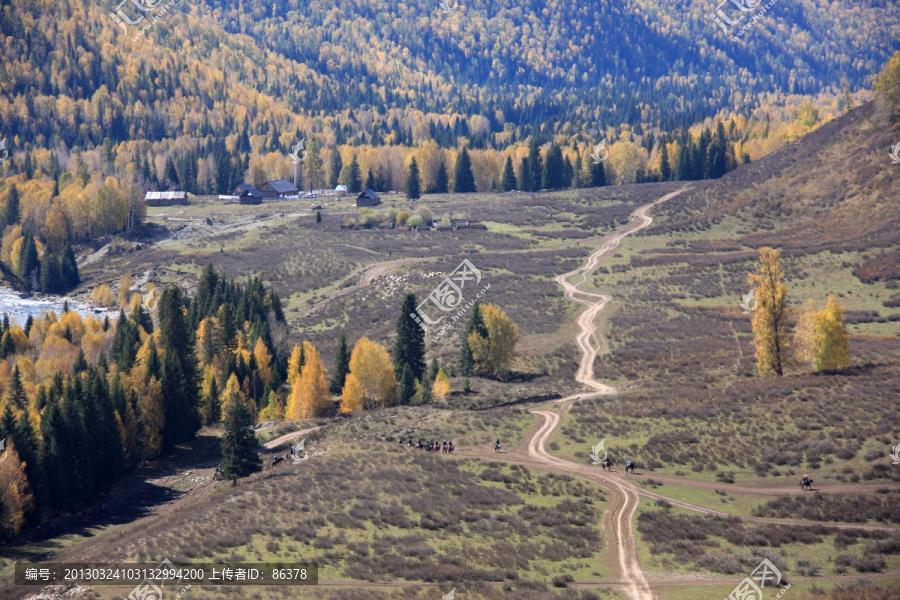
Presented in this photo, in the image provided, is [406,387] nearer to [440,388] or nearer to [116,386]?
[440,388]

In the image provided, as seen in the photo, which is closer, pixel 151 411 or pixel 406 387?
pixel 151 411

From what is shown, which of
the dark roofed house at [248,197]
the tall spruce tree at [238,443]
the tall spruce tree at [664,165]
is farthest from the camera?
the tall spruce tree at [664,165]

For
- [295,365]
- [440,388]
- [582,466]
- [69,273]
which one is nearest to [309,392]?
[295,365]

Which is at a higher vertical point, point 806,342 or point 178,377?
point 806,342

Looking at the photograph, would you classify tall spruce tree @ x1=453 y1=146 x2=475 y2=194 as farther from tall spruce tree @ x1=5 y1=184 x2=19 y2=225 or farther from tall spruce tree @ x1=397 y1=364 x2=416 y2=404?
tall spruce tree @ x1=397 y1=364 x2=416 y2=404

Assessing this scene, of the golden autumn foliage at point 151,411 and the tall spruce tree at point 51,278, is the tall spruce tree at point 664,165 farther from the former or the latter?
the golden autumn foliage at point 151,411

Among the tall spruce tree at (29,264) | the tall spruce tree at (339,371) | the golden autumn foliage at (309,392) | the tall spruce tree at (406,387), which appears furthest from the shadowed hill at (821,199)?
the tall spruce tree at (29,264)

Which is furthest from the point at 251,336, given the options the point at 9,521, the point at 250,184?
the point at 250,184

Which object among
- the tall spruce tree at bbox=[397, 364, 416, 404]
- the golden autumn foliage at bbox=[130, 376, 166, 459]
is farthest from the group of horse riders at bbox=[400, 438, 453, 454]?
the golden autumn foliage at bbox=[130, 376, 166, 459]
